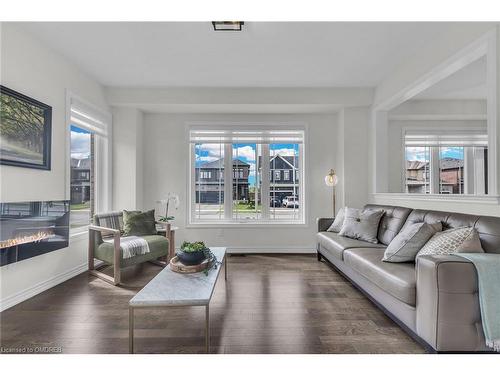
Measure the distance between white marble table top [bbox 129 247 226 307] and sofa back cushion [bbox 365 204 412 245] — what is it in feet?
6.75

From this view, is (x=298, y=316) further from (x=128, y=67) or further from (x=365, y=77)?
(x=128, y=67)

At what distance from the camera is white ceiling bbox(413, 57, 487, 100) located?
10.8 feet

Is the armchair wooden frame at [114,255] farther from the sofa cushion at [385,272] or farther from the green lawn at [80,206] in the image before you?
the sofa cushion at [385,272]

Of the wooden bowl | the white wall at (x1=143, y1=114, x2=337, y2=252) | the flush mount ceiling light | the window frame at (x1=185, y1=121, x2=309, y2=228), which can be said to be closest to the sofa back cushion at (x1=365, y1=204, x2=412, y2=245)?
the white wall at (x1=143, y1=114, x2=337, y2=252)

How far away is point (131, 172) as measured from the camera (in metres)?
4.27

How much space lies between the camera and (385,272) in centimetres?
212

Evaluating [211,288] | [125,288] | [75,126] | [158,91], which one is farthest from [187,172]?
[211,288]

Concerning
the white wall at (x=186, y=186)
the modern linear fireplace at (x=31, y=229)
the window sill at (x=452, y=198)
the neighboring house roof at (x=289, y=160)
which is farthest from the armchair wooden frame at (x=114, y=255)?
the window sill at (x=452, y=198)

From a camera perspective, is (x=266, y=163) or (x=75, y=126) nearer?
(x=75, y=126)

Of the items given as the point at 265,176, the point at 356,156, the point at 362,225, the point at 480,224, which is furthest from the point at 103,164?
the point at 480,224

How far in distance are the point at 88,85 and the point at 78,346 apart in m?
3.32

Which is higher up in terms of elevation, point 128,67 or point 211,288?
point 128,67

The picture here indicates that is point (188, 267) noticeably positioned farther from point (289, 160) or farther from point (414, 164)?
point (414, 164)

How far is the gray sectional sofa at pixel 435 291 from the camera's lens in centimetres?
160
